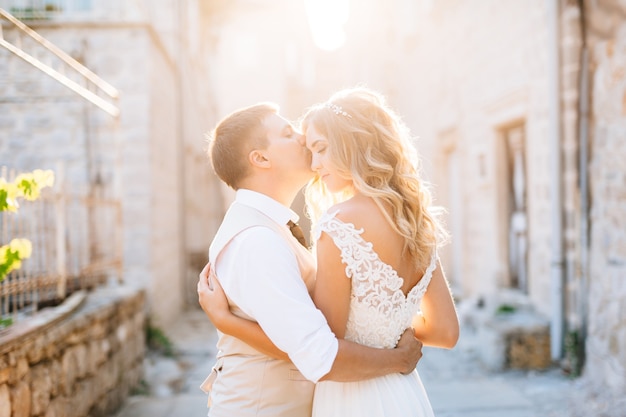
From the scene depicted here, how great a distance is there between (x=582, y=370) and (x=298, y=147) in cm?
381

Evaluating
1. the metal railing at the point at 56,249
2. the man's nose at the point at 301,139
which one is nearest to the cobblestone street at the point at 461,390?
the metal railing at the point at 56,249

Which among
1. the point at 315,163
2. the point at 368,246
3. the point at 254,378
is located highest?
the point at 315,163

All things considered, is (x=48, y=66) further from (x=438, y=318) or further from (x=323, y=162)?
(x=438, y=318)

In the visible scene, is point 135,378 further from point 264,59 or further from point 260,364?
point 264,59

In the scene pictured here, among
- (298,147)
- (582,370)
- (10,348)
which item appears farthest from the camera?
(582,370)

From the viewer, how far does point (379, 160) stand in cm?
182

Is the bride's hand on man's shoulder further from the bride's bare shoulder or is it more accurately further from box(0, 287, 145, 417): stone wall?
box(0, 287, 145, 417): stone wall

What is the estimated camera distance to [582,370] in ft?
15.1

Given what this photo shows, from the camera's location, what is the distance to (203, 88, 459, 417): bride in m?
1.67

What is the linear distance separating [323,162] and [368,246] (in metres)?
0.34

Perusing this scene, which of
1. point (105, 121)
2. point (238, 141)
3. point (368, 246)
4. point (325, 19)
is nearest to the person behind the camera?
point (368, 246)

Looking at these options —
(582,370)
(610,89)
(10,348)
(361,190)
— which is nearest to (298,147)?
(361,190)

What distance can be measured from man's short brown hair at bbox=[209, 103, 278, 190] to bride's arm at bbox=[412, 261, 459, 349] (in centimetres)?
78

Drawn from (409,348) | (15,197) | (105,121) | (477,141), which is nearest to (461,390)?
(409,348)
